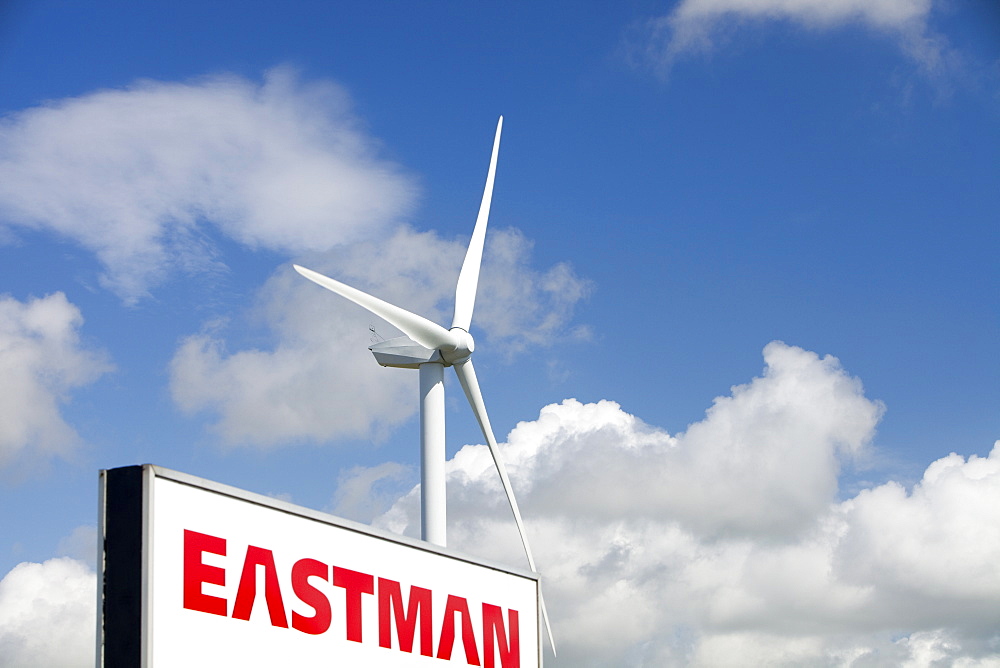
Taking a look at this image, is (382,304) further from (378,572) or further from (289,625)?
(289,625)

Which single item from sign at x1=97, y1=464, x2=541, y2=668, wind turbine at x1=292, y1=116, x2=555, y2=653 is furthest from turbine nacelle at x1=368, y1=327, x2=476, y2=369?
sign at x1=97, y1=464, x2=541, y2=668

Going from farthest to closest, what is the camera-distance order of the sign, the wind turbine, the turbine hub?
the turbine hub → the wind turbine → the sign

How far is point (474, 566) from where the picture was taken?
A: 95.9 ft

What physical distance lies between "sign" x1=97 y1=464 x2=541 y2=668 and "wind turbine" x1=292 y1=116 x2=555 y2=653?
7.66 meters

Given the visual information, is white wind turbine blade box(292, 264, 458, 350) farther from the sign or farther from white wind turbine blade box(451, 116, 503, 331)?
the sign

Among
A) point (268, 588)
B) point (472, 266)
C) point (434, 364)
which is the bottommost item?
point (268, 588)

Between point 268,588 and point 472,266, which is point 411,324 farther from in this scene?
point 268,588

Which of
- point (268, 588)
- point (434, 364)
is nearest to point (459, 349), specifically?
point (434, 364)

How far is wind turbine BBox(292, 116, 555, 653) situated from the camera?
37.2 meters

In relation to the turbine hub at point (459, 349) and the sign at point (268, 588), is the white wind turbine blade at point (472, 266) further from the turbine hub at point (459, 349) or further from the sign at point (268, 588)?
the sign at point (268, 588)

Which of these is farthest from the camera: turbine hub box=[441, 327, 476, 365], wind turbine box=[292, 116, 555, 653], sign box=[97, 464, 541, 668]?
turbine hub box=[441, 327, 476, 365]

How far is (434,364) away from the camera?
40094 mm

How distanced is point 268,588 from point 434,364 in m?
18.1

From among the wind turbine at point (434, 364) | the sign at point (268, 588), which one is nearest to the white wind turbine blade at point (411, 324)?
the wind turbine at point (434, 364)
